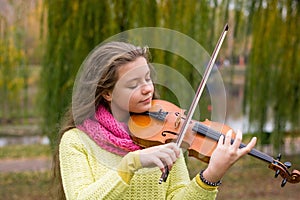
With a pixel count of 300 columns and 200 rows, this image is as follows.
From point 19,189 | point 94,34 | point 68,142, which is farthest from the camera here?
point 19,189

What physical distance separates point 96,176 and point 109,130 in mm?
133

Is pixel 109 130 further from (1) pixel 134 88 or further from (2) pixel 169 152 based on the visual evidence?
(2) pixel 169 152

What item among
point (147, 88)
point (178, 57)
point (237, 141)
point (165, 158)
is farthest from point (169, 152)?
point (178, 57)

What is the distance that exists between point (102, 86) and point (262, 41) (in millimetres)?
5649

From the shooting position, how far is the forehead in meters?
1.71

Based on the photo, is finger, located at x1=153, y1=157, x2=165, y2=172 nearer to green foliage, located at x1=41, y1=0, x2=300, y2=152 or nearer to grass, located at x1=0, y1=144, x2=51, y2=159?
green foliage, located at x1=41, y1=0, x2=300, y2=152

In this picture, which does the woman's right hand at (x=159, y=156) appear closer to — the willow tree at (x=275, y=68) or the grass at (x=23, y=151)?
the willow tree at (x=275, y=68)

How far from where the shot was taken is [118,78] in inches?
68.4

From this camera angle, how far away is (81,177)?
1.66m

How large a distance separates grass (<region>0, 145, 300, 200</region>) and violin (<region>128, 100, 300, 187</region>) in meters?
4.16

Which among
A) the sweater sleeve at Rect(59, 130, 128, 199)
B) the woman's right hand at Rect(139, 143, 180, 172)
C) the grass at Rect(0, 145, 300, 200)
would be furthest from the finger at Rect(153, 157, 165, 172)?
the grass at Rect(0, 145, 300, 200)

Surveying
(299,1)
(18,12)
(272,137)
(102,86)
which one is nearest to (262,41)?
(299,1)

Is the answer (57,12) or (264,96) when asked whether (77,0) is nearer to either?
(57,12)

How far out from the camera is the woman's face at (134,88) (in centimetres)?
169
